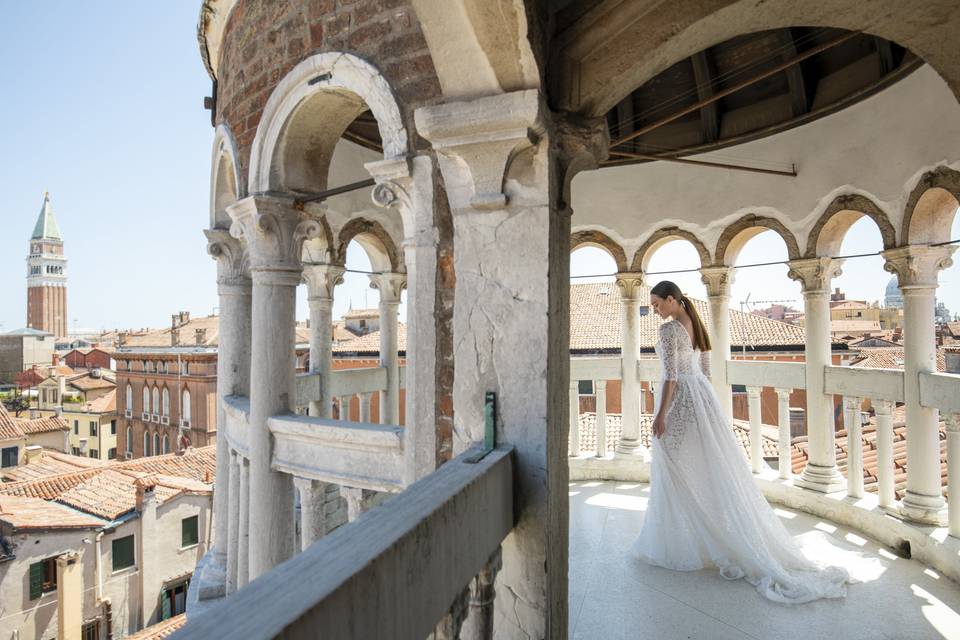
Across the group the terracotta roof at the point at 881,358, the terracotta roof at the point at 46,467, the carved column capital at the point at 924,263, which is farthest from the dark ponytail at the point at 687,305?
the terracotta roof at the point at 46,467

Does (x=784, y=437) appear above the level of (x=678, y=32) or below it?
below

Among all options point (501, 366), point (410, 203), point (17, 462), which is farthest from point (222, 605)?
point (17, 462)

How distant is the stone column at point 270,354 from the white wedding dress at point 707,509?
98.5 inches

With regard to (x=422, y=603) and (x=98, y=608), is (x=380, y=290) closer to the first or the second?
(x=422, y=603)

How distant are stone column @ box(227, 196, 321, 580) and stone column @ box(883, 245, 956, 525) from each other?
4.77m

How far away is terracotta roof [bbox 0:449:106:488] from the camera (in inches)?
910

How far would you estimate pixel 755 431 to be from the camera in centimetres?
584

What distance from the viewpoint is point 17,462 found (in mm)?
25719

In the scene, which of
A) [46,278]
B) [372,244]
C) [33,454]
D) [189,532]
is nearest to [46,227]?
[46,278]

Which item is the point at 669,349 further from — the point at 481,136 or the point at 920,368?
the point at 481,136

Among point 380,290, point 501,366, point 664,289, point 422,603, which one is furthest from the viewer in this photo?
point 380,290

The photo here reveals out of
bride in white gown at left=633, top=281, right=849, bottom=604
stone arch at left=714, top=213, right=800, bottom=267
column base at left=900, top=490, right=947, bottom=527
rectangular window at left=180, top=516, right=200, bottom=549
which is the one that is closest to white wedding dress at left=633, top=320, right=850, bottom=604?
bride in white gown at left=633, top=281, right=849, bottom=604

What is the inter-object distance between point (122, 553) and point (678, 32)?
2300 centimetres

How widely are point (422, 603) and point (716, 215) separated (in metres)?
5.87
